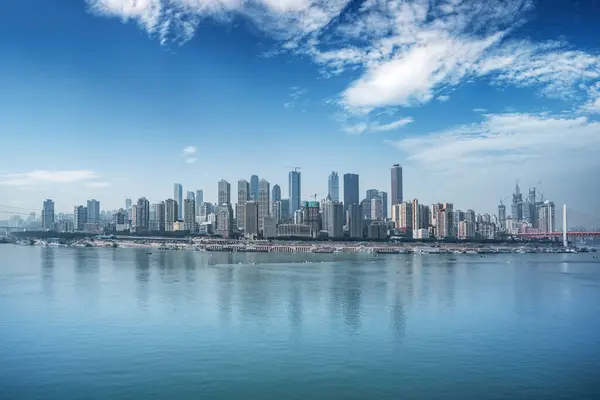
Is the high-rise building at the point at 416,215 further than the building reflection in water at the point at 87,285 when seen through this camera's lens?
Yes

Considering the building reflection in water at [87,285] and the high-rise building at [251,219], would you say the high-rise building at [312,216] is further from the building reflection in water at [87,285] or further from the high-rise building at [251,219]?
the building reflection in water at [87,285]

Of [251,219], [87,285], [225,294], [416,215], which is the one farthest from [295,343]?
[416,215]

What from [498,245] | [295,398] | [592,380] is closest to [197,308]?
[295,398]

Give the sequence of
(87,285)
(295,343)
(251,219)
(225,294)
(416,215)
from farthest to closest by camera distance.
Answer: (416,215)
(251,219)
(87,285)
(225,294)
(295,343)

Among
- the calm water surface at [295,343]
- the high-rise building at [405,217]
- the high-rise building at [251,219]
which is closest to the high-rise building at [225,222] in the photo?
the high-rise building at [251,219]

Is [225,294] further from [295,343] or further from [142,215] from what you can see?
[142,215]

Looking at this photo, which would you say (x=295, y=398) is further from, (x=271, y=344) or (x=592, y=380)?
(x=592, y=380)
